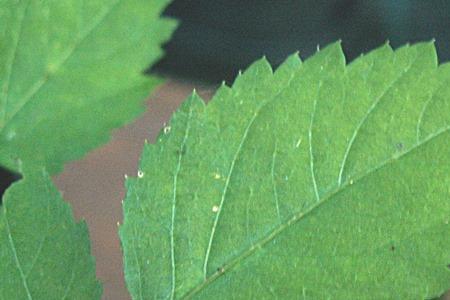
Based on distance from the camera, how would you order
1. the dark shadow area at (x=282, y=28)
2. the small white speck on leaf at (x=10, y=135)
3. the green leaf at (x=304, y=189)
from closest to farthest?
1. the green leaf at (x=304, y=189)
2. the small white speck on leaf at (x=10, y=135)
3. the dark shadow area at (x=282, y=28)

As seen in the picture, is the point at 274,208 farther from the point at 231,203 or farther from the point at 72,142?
the point at 72,142

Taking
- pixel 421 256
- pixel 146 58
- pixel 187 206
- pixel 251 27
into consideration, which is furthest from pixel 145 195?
pixel 251 27

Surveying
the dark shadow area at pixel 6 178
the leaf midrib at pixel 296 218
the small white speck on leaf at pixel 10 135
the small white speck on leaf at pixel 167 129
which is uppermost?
the dark shadow area at pixel 6 178

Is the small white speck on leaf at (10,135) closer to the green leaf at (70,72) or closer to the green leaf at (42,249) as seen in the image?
the green leaf at (70,72)

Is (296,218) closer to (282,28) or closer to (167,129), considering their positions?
(167,129)

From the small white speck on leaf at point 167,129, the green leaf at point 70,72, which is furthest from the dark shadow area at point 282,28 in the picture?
the small white speck on leaf at point 167,129
